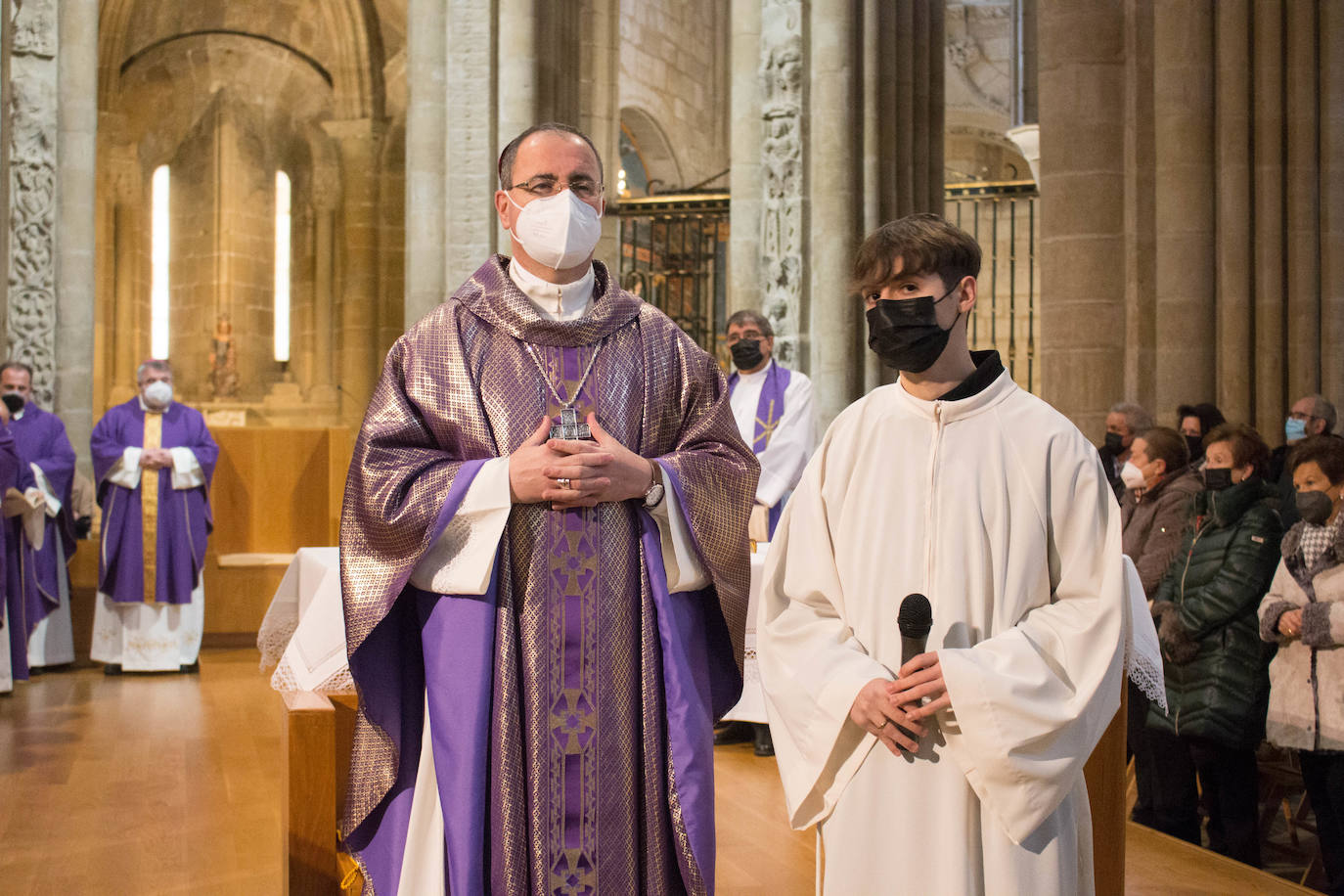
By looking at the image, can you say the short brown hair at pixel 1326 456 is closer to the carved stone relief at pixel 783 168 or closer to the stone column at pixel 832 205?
the stone column at pixel 832 205

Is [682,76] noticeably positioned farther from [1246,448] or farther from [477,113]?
[1246,448]

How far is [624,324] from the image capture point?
3.06 metres

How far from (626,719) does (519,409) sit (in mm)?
666

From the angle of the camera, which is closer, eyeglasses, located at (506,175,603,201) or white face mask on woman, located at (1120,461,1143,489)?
eyeglasses, located at (506,175,603,201)

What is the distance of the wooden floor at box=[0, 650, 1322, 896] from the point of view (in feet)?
14.6

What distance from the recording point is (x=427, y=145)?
12031mm

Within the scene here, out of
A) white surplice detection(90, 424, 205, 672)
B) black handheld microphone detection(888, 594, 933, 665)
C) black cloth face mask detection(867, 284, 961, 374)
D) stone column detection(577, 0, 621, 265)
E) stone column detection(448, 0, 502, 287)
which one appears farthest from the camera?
stone column detection(577, 0, 621, 265)

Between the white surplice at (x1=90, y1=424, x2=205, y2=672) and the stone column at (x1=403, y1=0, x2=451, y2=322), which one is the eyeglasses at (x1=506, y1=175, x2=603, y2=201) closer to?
the white surplice at (x1=90, y1=424, x2=205, y2=672)

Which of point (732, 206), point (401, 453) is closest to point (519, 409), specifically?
point (401, 453)

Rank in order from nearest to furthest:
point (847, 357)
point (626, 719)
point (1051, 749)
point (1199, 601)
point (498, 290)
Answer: point (1051, 749)
point (626, 719)
point (498, 290)
point (1199, 601)
point (847, 357)

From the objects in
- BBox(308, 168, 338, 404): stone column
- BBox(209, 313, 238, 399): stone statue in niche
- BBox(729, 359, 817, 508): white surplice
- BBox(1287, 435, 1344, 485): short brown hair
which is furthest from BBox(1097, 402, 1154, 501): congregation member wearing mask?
BBox(308, 168, 338, 404): stone column

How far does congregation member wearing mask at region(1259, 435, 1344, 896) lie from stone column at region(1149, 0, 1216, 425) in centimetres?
370

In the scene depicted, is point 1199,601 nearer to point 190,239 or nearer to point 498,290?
point 498,290

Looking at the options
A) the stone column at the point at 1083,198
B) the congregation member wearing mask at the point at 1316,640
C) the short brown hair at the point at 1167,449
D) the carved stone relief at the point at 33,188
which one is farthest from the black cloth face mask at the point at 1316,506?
the carved stone relief at the point at 33,188
